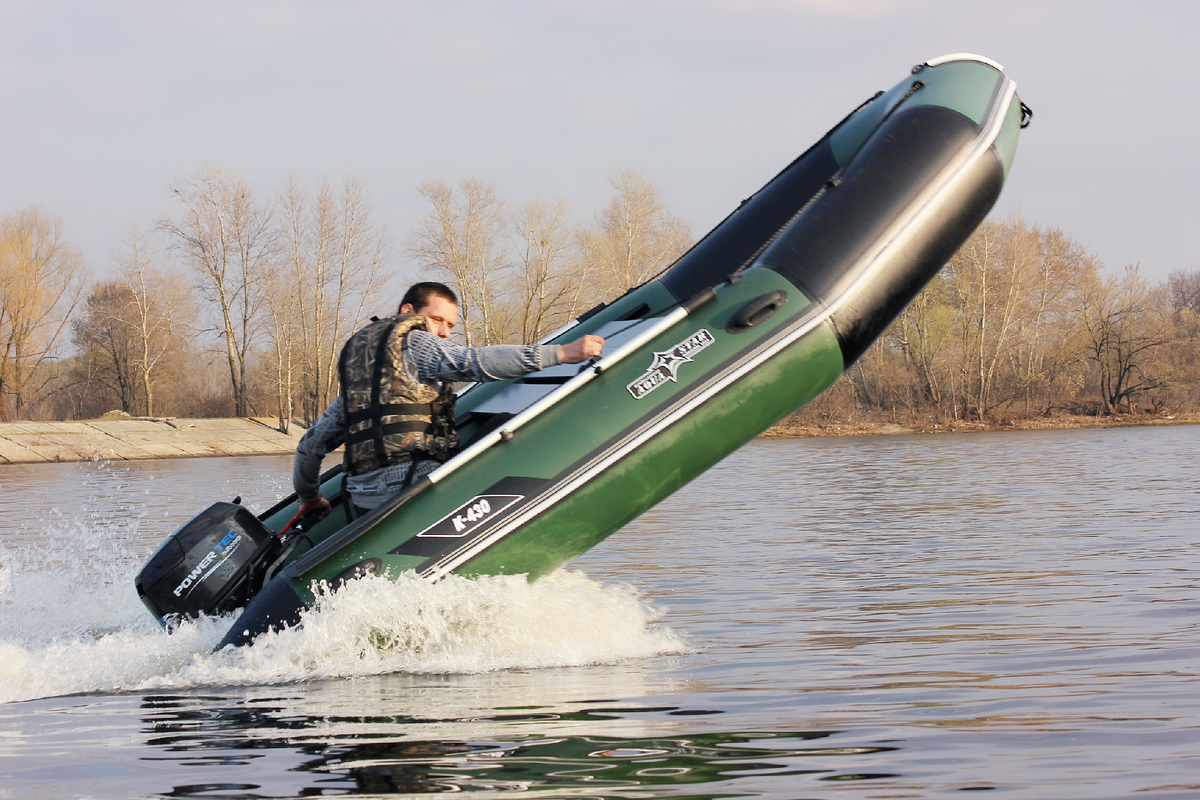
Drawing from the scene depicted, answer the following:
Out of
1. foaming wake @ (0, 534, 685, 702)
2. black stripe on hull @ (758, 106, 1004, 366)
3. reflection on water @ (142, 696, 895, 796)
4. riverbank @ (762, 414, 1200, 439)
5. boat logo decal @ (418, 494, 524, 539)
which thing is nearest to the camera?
reflection on water @ (142, 696, 895, 796)

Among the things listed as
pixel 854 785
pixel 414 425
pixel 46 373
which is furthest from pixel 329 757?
pixel 46 373

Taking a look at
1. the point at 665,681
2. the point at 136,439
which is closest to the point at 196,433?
the point at 136,439

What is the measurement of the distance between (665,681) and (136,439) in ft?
78.3

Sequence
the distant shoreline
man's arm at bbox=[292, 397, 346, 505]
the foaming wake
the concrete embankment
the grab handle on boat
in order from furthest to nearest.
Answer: the distant shoreline < the concrete embankment < man's arm at bbox=[292, 397, 346, 505] < the grab handle on boat < the foaming wake

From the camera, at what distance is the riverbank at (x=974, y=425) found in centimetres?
2612

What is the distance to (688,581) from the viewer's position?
5.31 m

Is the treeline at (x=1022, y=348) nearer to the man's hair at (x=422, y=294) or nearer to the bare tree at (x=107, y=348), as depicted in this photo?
the bare tree at (x=107, y=348)

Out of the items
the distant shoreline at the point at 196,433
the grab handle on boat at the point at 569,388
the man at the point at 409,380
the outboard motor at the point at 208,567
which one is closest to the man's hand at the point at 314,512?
the outboard motor at the point at 208,567

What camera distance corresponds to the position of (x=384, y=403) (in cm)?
371

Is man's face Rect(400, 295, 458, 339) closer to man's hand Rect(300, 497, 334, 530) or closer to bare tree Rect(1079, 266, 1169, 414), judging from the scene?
man's hand Rect(300, 497, 334, 530)

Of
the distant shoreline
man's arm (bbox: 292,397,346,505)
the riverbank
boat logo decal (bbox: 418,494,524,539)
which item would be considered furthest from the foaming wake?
the riverbank

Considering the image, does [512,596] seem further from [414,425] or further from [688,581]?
[688,581]

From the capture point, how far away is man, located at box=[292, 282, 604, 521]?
362cm

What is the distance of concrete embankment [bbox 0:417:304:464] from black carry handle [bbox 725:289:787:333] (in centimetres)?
2205
